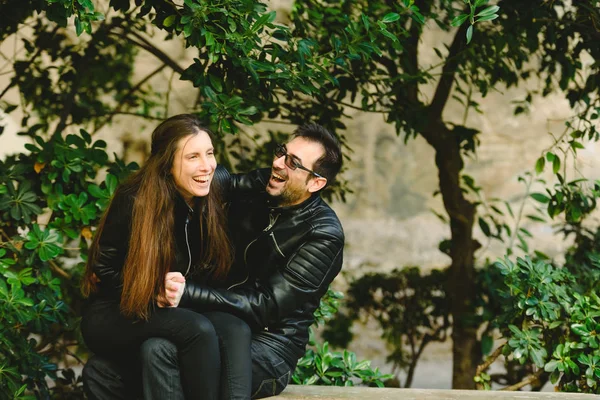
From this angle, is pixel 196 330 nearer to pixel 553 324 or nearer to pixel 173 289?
pixel 173 289

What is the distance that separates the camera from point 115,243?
3.01 meters

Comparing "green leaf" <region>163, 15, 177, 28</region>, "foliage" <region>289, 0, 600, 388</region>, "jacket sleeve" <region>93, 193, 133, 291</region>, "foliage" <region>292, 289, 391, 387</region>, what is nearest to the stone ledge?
"foliage" <region>292, 289, 391, 387</region>

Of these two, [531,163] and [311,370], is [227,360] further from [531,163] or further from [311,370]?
[531,163]

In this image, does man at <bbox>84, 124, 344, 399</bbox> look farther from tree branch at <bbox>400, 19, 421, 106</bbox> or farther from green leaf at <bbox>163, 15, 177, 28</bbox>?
tree branch at <bbox>400, 19, 421, 106</bbox>

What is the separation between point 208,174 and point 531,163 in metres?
8.18

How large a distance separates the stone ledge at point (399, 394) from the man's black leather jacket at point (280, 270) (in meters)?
0.21

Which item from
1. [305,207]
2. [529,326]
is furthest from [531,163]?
[305,207]

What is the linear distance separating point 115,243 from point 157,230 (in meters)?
0.17

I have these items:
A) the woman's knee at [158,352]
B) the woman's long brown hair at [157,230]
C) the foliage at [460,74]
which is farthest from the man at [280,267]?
the foliage at [460,74]

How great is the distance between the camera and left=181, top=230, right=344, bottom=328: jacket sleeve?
3.04 metres

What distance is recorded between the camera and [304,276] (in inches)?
122

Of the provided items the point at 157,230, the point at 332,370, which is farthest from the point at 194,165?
the point at 332,370

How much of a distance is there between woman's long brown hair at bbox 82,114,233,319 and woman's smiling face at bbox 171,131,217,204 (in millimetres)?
23

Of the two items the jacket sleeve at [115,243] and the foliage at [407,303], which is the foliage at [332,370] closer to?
the jacket sleeve at [115,243]
